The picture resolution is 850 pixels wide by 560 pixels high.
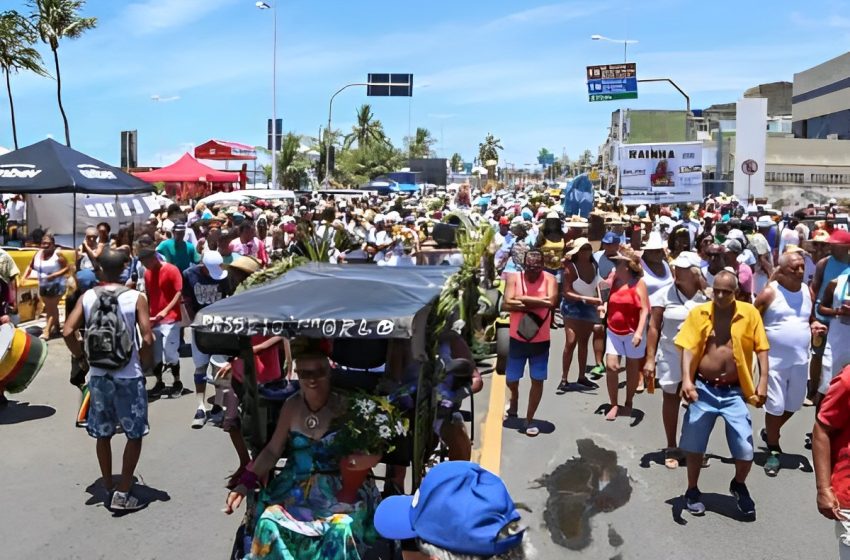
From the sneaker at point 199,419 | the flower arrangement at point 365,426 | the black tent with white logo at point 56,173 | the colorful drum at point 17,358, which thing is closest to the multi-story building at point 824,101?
the black tent with white logo at point 56,173

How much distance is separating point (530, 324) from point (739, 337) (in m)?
2.61

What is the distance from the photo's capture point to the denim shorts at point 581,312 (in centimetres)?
981

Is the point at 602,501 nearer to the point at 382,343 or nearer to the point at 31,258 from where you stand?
the point at 382,343

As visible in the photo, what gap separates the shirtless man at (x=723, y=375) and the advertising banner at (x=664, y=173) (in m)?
14.7

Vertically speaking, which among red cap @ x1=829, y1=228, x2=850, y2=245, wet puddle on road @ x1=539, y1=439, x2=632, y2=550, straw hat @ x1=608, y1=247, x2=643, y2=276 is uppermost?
red cap @ x1=829, y1=228, x2=850, y2=245

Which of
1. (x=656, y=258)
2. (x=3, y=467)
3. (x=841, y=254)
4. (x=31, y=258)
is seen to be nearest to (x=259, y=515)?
(x=3, y=467)

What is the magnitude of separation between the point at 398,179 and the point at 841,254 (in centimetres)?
6532

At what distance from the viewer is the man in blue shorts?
8453 mm

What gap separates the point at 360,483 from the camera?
4645 mm

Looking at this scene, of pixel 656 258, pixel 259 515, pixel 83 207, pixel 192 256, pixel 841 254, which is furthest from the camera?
pixel 83 207

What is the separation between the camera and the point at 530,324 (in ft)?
28.0

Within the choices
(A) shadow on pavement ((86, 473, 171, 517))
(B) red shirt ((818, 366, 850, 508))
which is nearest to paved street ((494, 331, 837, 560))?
(B) red shirt ((818, 366, 850, 508))

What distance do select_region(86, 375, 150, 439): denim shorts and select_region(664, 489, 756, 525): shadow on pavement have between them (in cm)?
385

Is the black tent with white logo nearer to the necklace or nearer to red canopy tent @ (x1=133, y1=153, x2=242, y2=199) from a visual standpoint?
the necklace
